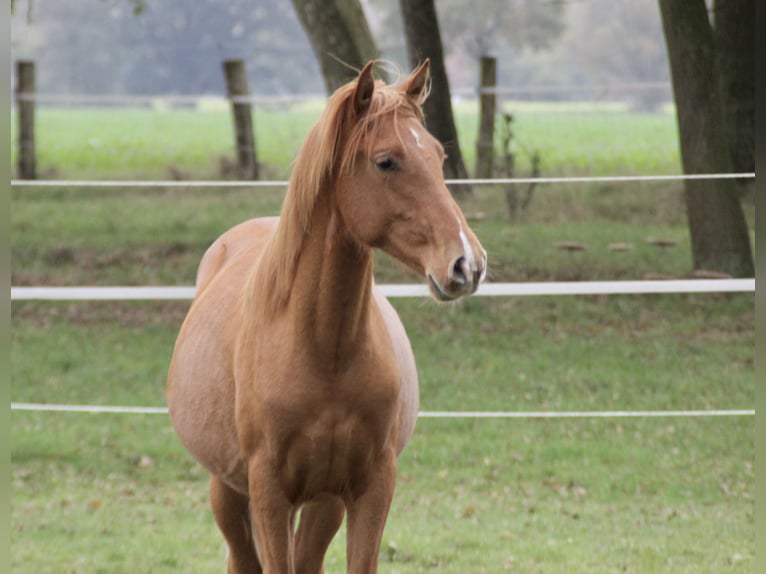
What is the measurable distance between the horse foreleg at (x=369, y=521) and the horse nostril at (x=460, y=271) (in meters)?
0.76

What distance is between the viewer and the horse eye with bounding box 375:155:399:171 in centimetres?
296

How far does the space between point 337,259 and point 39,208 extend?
10.00 m

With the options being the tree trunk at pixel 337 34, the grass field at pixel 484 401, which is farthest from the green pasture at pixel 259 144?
the grass field at pixel 484 401

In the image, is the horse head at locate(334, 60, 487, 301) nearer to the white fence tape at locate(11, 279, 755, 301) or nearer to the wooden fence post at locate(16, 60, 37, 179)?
the white fence tape at locate(11, 279, 755, 301)

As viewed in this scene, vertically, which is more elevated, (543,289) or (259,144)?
(543,289)

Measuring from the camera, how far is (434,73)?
9.82 meters

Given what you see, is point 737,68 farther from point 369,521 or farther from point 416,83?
point 369,521

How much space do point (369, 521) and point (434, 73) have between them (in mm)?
6966

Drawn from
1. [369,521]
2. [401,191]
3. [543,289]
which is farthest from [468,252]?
[543,289]

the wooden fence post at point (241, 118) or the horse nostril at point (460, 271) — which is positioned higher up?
the horse nostril at point (460, 271)

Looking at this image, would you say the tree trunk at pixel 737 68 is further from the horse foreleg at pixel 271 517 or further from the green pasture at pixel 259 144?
the horse foreleg at pixel 271 517

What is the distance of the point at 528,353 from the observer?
28.6 feet

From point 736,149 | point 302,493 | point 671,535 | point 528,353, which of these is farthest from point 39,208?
point 302,493

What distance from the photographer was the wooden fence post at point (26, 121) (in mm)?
13625
